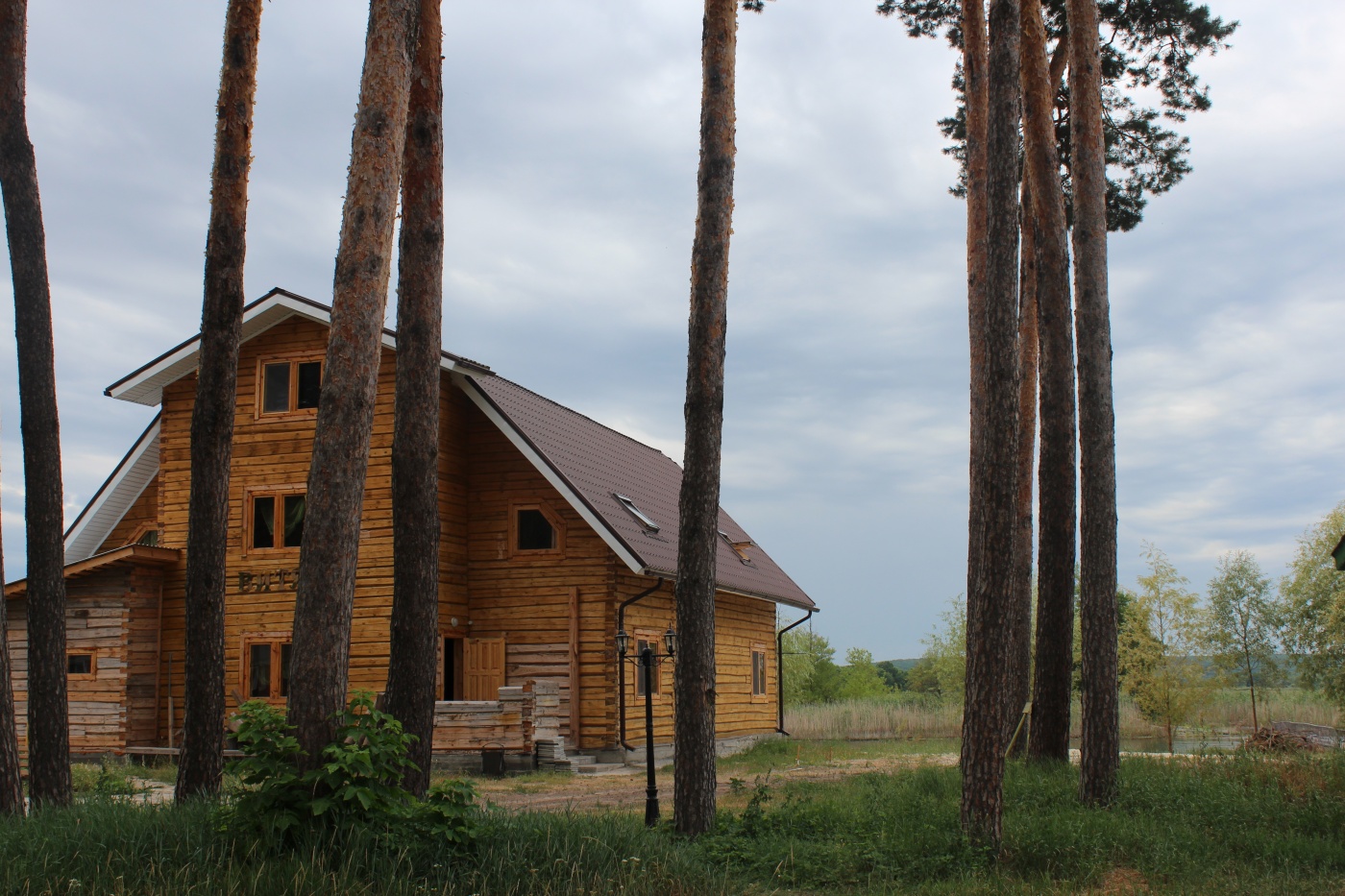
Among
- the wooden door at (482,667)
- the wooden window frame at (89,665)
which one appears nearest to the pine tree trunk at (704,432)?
the wooden door at (482,667)

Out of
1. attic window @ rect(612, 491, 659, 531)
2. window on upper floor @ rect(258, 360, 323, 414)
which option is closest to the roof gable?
attic window @ rect(612, 491, 659, 531)

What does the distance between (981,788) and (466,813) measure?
4252 mm

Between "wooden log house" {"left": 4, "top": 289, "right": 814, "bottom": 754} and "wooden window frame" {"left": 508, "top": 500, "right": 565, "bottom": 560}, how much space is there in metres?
0.04

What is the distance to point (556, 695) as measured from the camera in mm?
18266

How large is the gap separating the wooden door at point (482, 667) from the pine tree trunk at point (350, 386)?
12411mm

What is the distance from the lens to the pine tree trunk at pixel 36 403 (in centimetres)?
979

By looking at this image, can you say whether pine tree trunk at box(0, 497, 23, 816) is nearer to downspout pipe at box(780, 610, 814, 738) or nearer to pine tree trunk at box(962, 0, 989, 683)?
pine tree trunk at box(962, 0, 989, 683)

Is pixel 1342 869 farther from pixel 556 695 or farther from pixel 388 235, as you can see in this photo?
pixel 556 695

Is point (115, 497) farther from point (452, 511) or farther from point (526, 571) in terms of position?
point (526, 571)

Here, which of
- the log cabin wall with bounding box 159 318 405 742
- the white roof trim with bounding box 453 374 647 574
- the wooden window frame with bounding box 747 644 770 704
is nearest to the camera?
the white roof trim with bounding box 453 374 647 574

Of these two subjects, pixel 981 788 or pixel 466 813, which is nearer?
pixel 466 813

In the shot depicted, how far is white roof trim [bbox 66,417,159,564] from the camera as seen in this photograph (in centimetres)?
2223

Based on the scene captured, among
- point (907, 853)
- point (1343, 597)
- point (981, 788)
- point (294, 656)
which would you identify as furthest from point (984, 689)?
point (1343, 597)

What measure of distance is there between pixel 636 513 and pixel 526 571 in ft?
8.28
